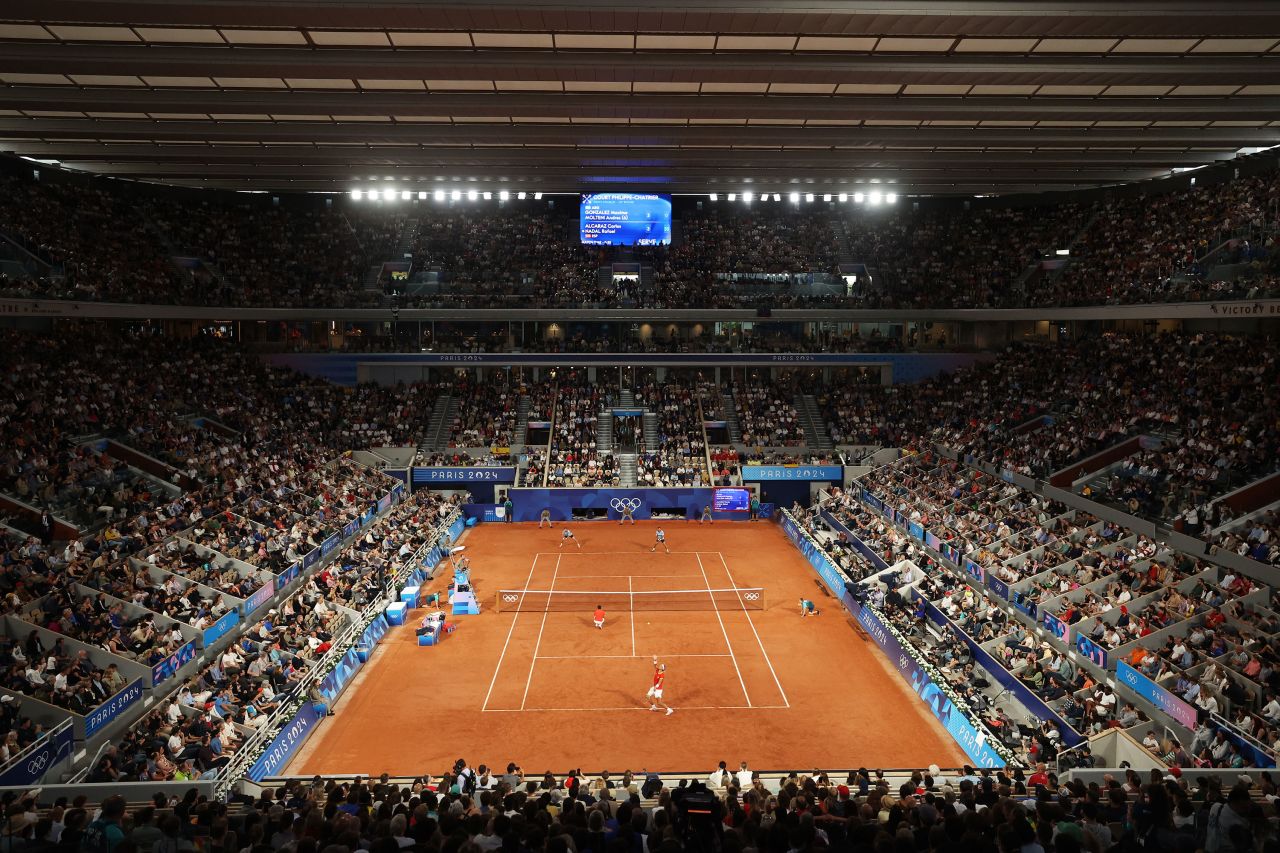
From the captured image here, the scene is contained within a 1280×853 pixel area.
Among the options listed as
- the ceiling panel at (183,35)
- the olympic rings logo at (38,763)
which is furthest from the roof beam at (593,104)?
the olympic rings logo at (38,763)

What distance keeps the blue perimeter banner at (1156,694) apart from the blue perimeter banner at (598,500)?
26577mm

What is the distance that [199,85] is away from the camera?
79.8 ft

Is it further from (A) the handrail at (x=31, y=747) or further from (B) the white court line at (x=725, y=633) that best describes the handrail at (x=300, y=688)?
(B) the white court line at (x=725, y=633)

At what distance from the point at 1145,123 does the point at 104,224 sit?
148ft

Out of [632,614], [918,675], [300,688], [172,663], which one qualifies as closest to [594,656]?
[632,614]

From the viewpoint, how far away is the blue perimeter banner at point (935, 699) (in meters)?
19.1

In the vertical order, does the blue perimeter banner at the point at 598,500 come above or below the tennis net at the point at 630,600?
above

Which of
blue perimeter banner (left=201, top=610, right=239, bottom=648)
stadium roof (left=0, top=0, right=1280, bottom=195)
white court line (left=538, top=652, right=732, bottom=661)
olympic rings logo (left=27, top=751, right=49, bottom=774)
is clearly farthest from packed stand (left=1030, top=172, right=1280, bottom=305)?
olympic rings logo (left=27, top=751, right=49, bottom=774)

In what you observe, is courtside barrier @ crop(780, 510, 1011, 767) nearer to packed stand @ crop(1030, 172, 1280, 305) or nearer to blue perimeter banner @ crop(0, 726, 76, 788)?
packed stand @ crop(1030, 172, 1280, 305)

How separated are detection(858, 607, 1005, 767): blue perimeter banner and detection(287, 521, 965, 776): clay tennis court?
0.93ft

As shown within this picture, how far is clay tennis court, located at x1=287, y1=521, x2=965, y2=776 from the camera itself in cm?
2011

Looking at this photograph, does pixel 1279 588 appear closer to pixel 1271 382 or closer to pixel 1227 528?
pixel 1227 528

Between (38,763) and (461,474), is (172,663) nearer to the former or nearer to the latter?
(38,763)

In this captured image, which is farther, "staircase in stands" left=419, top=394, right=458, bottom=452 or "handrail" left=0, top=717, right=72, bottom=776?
"staircase in stands" left=419, top=394, right=458, bottom=452
